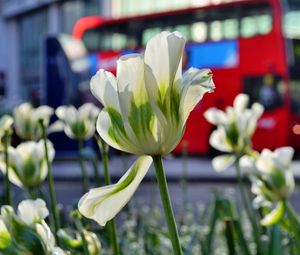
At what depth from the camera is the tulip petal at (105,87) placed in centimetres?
69

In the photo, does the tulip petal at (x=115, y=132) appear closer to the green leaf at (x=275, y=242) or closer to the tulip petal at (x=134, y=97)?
the tulip petal at (x=134, y=97)

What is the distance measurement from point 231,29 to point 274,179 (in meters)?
9.90

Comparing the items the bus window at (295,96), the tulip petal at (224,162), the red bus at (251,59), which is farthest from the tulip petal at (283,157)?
the bus window at (295,96)

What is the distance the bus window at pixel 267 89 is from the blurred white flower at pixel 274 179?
→ 9825 mm

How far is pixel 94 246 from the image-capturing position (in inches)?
35.1

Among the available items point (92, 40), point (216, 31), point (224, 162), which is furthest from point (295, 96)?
point (224, 162)

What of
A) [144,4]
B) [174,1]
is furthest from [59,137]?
[144,4]

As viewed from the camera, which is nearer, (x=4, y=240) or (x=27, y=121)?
(x=4, y=240)

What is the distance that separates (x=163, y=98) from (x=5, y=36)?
28.9m

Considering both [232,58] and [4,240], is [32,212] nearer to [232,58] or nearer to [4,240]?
[4,240]

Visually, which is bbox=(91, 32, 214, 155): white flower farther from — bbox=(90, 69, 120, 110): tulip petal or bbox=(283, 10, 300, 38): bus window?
bbox=(283, 10, 300, 38): bus window

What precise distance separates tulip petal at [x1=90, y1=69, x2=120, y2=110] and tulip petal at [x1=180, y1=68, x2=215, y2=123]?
2.6 inches

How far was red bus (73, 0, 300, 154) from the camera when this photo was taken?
10.7m

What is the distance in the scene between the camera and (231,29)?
35.9 feet
